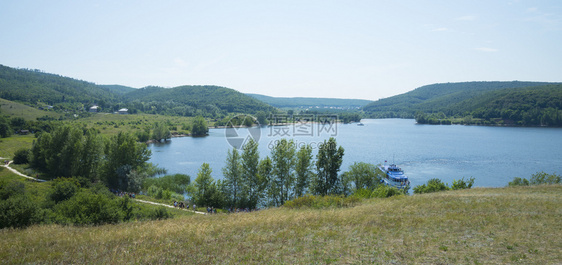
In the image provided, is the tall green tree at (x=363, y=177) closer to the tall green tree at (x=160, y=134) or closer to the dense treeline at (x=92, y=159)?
the dense treeline at (x=92, y=159)

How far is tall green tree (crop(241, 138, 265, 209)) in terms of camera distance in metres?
41.4

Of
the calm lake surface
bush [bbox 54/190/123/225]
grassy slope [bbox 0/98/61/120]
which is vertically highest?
grassy slope [bbox 0/98/61/120]

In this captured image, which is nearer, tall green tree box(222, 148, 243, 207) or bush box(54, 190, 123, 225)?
bush box(54, 190, 123, 225)

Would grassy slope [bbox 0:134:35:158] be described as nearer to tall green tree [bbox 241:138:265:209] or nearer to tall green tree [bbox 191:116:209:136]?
tall green tree [bbox 241:138:265:209]

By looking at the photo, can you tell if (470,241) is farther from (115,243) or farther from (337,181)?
(337,181)

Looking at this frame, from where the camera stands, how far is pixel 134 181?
47.3m

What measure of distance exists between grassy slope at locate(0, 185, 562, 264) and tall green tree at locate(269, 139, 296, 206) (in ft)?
69.7

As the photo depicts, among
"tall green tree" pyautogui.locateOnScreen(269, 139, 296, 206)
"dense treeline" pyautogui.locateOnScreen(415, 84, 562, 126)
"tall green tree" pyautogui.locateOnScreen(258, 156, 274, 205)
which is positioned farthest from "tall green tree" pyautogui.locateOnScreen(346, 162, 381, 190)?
"dense treeline" pyautogui.locateOnScreen(415, 84, 562, 126)

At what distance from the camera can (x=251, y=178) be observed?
42.1 m

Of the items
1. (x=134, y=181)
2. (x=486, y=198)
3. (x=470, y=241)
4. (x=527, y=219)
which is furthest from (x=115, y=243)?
(x=134, y=181)

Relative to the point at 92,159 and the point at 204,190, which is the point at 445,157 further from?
the point at 92,159

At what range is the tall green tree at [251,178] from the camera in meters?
41.4

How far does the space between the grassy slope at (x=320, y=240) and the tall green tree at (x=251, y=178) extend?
21924mm

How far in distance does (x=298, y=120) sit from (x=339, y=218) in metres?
180
